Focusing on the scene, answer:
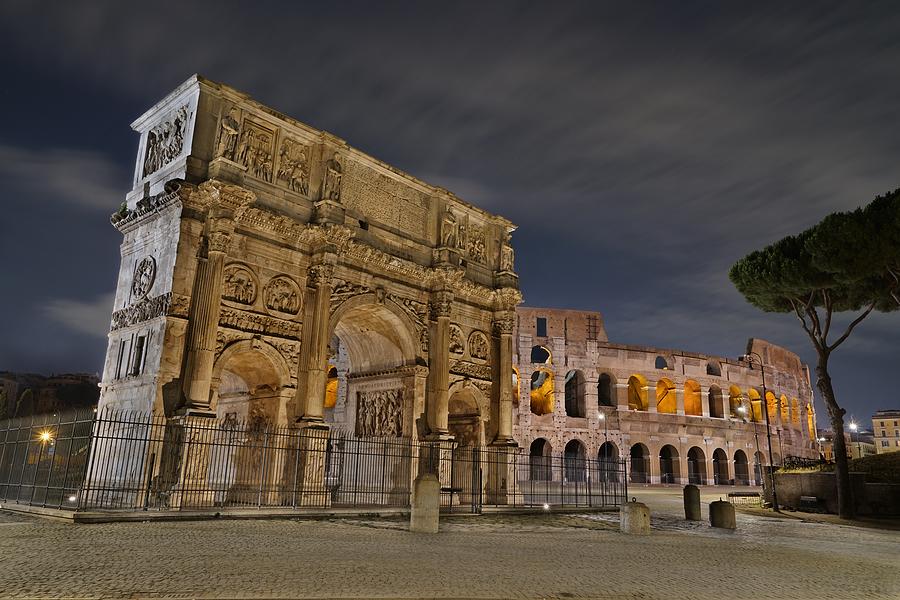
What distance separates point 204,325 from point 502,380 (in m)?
12.0

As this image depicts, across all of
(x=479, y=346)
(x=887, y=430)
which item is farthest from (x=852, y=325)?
(x=887, y=430)

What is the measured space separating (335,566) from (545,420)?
38.0 m

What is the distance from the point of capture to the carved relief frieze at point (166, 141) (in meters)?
17.0

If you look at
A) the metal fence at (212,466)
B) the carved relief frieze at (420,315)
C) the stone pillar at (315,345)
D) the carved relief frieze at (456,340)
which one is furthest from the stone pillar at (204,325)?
the carved relief frieze at (456,340)

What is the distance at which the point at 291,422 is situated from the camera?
674 inches

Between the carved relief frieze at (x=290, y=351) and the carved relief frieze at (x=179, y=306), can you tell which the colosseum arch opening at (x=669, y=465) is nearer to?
the carved relief frieze at (x=290, y=351)

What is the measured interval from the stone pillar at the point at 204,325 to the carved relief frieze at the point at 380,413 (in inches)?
287

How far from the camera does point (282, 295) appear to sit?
17.8 metres

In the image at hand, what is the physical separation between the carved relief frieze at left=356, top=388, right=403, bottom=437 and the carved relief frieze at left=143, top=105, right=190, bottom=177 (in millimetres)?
9987

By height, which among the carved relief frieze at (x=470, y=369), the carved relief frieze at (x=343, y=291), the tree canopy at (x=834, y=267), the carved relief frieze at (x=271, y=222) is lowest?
the carved relief frieze at (x=470, y=369)

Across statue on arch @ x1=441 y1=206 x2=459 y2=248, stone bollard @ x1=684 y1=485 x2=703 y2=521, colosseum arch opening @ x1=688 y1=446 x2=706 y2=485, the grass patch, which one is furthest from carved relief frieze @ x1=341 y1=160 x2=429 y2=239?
colosseum arch opening @ x1=688 y1=446 x2=706 y2=485

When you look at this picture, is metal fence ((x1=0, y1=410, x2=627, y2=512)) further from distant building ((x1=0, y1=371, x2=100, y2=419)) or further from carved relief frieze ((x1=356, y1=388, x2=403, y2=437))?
distant building ((x1=0, y1=371, x2=100, y2=419))

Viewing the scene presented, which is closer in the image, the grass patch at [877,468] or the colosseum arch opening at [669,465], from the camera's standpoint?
the grass patch at [877,468]

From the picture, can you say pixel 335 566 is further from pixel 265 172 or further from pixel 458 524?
pixel 265 172
